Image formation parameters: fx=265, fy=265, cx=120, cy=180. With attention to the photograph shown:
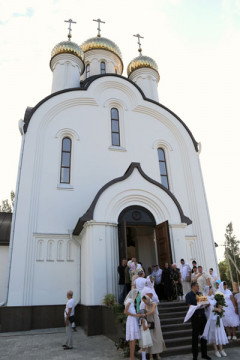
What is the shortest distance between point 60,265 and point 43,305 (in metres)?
1.60

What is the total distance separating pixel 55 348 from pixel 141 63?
703 inches

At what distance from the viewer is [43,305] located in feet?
34.2

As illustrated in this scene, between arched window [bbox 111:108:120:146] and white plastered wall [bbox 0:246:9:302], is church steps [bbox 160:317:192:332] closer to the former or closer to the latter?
white plastered wall [bbox 0:246:9:302]

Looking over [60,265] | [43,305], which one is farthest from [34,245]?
[43,305]

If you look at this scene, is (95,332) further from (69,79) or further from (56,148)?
(69,79)

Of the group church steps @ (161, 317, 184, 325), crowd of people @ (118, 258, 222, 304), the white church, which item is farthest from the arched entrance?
church steps @ (161, 317, 184, 325)

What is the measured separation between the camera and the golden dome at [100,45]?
19.7 m

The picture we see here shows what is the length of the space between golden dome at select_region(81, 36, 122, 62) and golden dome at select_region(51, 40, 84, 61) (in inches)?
106

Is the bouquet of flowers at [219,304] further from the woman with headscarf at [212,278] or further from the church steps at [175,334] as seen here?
the woman with headscarf at [212,278]

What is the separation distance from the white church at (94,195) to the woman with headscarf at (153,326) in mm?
3628

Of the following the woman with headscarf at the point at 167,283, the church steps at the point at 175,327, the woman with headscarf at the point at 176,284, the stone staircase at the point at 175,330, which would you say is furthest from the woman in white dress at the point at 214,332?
the woman with headscarf at the point at 167,283

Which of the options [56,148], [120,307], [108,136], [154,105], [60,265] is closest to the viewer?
[120,307]

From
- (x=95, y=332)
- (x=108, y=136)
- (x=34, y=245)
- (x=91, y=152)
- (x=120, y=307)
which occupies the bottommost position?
(x=95, y=332)

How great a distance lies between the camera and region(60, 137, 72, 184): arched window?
42.0 ft
